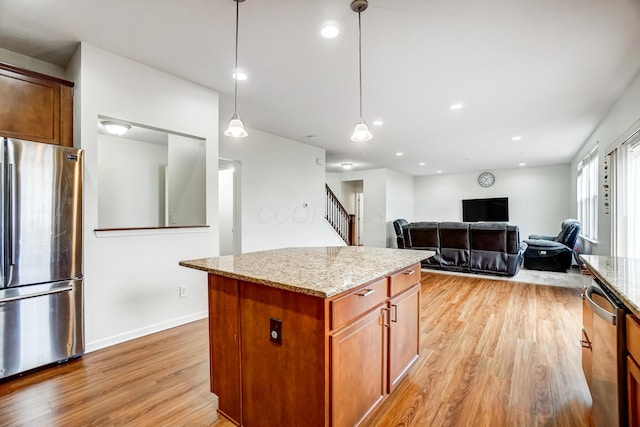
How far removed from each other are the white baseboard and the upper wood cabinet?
5.85 ft

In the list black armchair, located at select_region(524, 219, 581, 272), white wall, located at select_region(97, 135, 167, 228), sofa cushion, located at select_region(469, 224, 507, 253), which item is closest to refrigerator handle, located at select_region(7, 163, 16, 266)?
white wall, located at select_region(97, 135, 167, 228)

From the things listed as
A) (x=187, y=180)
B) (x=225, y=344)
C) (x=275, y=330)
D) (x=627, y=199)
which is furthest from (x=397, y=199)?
(x=275, y=330)

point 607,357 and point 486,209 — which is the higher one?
point 486,209

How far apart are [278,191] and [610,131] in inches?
198

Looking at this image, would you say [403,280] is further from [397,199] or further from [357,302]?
[397,199]

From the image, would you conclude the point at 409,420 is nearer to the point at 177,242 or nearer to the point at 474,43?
the point at 177,242

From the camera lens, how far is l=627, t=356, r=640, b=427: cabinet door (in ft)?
3.45

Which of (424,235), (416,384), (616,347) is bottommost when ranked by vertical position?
(416,384)

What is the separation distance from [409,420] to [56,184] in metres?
3.05

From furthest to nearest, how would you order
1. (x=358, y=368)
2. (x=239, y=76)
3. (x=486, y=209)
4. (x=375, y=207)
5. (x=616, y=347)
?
(x=486, y=209)
(x=375, y=207)
(x=239, y=76)
(x=358, y=368)
(x=616, y=347)

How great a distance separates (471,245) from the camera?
5.82 metres

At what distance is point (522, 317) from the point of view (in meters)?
3.45

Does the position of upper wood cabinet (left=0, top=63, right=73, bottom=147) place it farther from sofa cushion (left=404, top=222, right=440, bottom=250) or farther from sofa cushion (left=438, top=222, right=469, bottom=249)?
sofa cushion (left=438, top=222, right=469, bottom=249)

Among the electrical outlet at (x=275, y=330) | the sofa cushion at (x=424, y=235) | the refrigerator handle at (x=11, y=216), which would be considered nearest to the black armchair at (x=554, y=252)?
the sofa cushion at (x=424, y=235)
